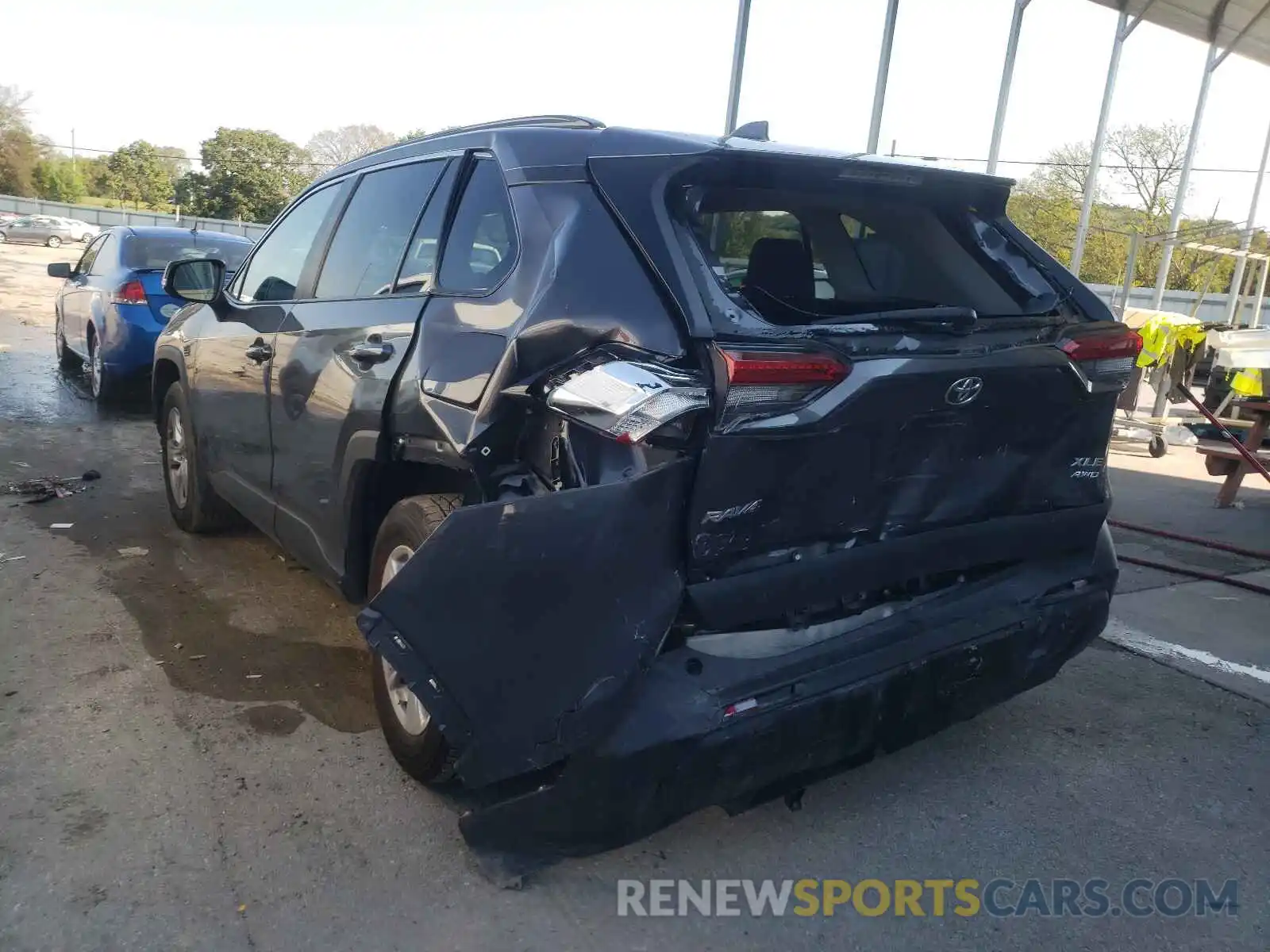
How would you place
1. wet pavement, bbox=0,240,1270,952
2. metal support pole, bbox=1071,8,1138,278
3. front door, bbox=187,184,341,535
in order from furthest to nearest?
metal support pole, bbox=1071,8,1138,278 → front door, bbox=187,184,341,535 → wet pavement, bbox=0,240,1270,952

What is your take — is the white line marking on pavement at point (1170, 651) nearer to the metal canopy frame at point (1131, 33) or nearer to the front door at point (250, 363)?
the front door at point (250, 363)

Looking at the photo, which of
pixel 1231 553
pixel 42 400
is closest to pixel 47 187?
pixel 42 400

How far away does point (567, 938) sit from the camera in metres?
2.49

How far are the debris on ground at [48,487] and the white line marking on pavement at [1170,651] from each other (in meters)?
5.99

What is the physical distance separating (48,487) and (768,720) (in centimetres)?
552

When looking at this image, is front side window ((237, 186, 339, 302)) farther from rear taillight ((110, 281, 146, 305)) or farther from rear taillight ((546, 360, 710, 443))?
rear taillight ((110, 281, 146, 305))

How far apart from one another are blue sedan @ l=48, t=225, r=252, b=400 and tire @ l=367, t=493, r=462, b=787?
592 cm

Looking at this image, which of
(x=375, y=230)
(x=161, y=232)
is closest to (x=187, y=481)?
(x=375, y=230)

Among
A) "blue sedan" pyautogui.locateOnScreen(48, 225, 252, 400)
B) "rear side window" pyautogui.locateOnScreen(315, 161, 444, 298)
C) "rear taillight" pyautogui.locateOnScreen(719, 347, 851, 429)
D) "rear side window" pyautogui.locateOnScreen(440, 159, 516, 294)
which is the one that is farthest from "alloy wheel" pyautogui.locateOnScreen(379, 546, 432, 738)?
"blue sedan" pyautogui.locateOnScreen(48, 225, 252, 400)

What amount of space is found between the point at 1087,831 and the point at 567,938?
1666 millimetres

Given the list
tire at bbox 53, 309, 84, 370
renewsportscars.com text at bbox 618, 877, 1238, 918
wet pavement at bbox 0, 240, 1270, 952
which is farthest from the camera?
tire at bbox 53, 309, 84, 370

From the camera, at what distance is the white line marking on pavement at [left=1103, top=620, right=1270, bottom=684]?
14.5ft

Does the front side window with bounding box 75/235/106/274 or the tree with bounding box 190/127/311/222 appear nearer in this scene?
the front side window with bounding box 75/235/106/274

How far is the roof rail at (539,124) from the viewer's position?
296cm
